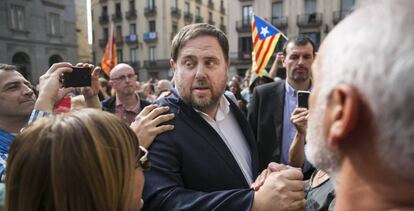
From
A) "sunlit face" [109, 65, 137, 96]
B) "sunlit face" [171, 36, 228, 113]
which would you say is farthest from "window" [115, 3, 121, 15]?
"sunlit face" [171, 36, 228, 113]

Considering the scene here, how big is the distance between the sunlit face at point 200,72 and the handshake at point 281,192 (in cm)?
62

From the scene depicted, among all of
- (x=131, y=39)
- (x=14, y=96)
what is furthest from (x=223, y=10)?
(x=14, y=96)

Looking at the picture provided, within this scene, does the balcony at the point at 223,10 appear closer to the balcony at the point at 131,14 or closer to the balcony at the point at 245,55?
the balcony at the point at 131,14

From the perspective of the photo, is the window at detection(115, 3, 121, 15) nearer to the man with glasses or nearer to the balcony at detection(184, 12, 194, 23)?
the balcony at detection(184, 12, 194, 23)

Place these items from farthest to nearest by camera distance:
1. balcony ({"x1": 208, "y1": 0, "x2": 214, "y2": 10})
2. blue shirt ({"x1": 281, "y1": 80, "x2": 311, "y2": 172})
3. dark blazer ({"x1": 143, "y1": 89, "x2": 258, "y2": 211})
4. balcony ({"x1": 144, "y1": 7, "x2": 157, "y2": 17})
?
1. balcony ({"x1": 208, "y1": 0, "x2": 214, "y2": 10})
2. balcony ({"x1": 144, "y1": 7, "x2": 157, "y2": 17})
3. blue shirt ({"x1": 281, "y1": 80, "x2": 311, "y2": 172})
4. dark blazer ({"x1": 143, "y1": 89, "x2": 258, "y2": 211})

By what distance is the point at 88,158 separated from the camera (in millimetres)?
997

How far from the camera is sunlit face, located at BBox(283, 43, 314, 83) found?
3.20 meters

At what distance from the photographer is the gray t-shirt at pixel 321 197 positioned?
152 centimetres

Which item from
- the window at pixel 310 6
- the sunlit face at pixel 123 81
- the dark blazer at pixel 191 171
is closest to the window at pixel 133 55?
the window at pixel 310 6

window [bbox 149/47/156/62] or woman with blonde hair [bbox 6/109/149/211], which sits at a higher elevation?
window [bbox 149/47/156/62]

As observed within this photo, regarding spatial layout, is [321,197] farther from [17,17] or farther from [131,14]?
[131,14]

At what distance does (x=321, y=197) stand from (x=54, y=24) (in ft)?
76.6

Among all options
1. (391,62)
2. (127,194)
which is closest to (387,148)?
(391,62)

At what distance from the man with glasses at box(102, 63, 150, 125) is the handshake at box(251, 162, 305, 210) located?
2.97 metres
